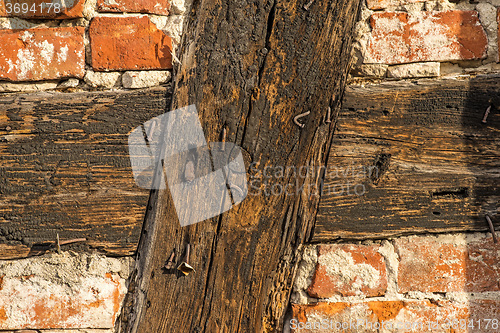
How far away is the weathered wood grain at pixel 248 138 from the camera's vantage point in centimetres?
79

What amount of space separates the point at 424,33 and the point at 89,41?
80 cm

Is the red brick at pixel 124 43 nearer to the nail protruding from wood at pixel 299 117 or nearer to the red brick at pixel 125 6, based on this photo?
the red brick at pixel 125 6

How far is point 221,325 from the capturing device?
0.81 meters

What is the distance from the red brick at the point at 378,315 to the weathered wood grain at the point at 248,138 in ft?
0.30

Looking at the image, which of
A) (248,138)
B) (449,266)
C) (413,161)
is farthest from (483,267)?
(248,138)

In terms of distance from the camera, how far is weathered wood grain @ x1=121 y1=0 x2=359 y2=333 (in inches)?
31.2

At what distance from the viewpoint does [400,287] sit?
84cm

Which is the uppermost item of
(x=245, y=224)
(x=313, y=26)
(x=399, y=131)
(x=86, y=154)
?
(x=313, y=26)

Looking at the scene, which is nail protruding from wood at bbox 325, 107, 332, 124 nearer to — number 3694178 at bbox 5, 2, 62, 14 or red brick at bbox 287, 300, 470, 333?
red brick at bbox 287, 300, 470, 333

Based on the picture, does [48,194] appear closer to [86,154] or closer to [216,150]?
[86,154]

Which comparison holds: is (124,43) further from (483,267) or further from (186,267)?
(483,267)

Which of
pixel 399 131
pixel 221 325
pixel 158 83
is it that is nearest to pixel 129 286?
pixel 221 325

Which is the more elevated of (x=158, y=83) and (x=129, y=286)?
(x=158, y=83)

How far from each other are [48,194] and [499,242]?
3.60 feet
